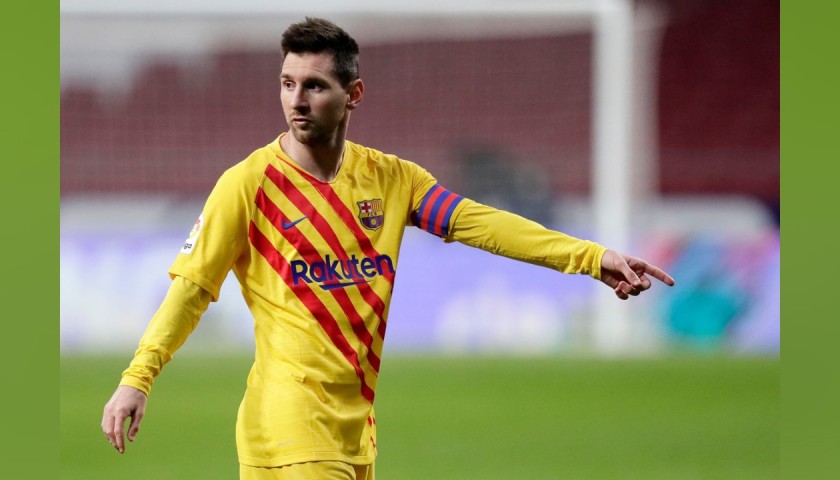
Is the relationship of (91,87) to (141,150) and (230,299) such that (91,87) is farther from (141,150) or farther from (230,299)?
(230,299)

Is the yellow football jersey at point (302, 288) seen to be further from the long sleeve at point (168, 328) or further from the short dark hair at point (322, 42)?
the short dark hair at point (322, 42)

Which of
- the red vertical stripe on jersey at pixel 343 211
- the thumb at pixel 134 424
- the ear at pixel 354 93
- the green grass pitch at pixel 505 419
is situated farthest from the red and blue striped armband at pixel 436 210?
the green grass pitch at pixel 505 419

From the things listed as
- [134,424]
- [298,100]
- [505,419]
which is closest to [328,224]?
[298,100]

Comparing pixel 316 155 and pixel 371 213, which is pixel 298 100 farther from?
pixel 371 213

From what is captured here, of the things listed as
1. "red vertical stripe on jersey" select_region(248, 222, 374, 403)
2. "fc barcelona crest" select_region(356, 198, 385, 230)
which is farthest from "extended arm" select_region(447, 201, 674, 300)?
"red vertical stripe on jersey" select_region(248, 222, 374, 403)

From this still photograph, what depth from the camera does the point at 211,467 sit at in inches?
354

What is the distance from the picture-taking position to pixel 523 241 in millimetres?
4344

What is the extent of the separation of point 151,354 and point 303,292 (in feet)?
1.76

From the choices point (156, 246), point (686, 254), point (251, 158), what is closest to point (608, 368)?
point (686, 254)

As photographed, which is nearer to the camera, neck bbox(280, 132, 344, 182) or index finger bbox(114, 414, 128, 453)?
index finger bbox(114, 414, 128, 453)

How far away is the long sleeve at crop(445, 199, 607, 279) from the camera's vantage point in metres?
4.25

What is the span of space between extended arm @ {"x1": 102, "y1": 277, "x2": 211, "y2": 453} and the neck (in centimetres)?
56

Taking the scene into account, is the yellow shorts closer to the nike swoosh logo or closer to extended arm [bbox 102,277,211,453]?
extended arm [bbox 102,277,211,453]

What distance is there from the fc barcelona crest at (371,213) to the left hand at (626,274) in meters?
0.79
